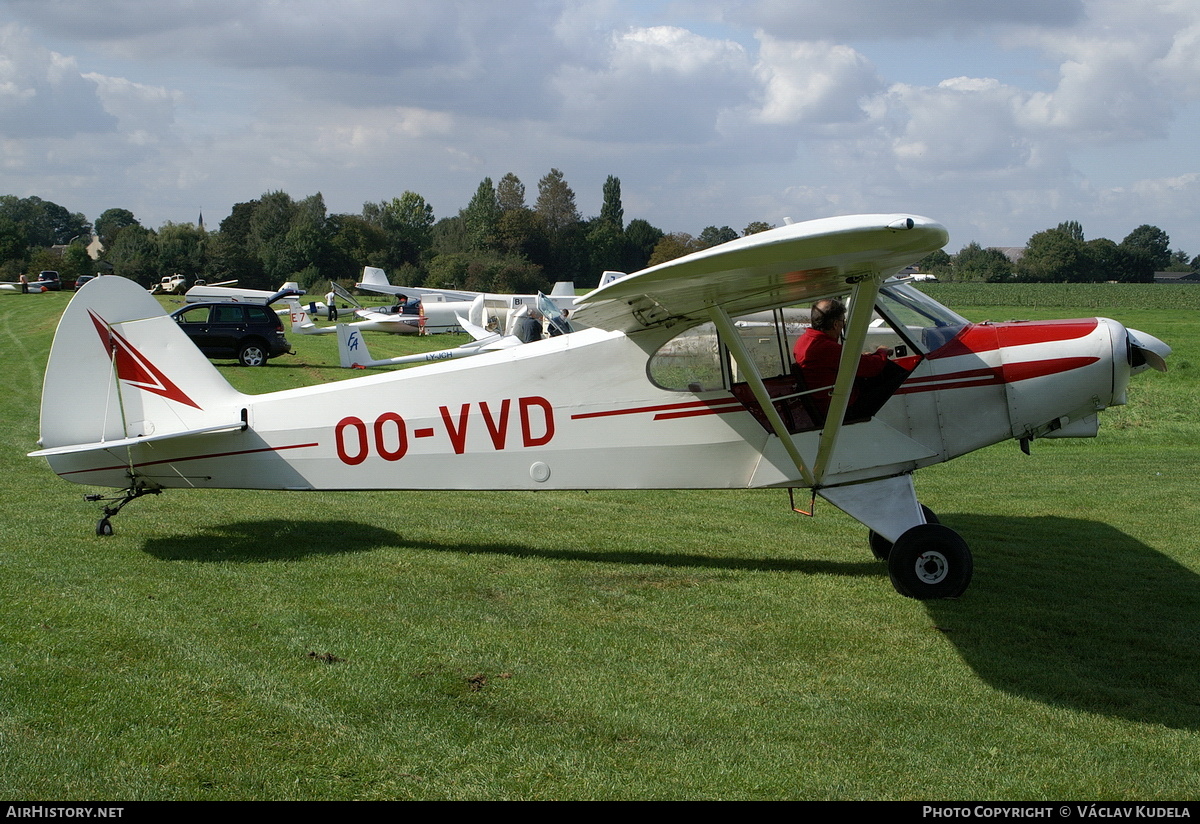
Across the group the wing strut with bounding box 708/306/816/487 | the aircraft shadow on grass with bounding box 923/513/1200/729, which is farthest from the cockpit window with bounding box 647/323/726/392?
the aircraft shadow on grass with bounding box 923/513/1200/729

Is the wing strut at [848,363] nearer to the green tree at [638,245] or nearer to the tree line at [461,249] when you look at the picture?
the tree line at [461,249]

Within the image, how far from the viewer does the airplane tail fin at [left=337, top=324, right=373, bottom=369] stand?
2485cm

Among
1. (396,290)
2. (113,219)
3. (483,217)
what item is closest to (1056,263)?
(483,217)

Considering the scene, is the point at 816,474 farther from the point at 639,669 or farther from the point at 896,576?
the point at 639,669

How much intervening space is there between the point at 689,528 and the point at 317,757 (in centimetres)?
513

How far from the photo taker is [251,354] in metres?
26.3

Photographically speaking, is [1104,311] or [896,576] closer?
[896,576]

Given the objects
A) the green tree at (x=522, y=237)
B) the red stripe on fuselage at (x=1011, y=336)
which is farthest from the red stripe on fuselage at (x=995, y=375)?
the green tree at (x=522, y=237)

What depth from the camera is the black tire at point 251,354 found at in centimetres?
2627

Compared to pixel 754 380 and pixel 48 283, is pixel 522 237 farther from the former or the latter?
pixel 754 380

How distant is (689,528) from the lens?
845 cm

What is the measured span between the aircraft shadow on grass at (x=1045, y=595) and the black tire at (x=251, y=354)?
19.7m

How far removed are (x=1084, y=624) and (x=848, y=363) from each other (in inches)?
90.4
